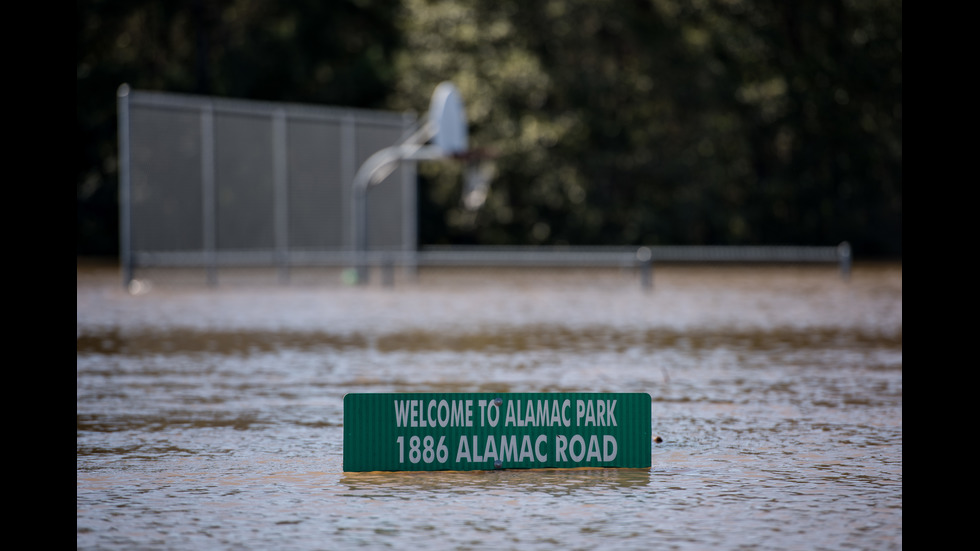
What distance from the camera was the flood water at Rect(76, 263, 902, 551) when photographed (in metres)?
7.27

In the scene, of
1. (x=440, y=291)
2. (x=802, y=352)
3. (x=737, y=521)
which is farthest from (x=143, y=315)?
(x=737, y=521)

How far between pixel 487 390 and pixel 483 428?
14.1ft

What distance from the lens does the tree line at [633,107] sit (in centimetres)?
4503

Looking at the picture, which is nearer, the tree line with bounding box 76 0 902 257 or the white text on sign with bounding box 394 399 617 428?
the white text on sign with bounding box 394 399 617 428

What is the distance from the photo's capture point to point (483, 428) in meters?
8.64

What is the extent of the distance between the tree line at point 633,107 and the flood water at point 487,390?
64.7 feet

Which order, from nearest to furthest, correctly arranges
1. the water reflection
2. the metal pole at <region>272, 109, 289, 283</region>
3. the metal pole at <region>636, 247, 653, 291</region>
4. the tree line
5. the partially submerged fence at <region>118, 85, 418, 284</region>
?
the water reflection → the partially submerged fence at <region>118, 85, 418, 284</region> → the metal pole at <region>636, 247, 653, 291</region> → the metal pole at <region>272, 109, 289, 283</region> → the tree line

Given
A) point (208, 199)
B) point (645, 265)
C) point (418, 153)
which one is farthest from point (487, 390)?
point (418, 153)

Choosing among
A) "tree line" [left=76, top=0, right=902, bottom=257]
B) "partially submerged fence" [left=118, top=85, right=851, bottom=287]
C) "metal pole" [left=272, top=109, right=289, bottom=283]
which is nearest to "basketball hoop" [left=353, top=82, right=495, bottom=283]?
"partially submerged fence" [left=118, top=85, right=851, bottom=287]

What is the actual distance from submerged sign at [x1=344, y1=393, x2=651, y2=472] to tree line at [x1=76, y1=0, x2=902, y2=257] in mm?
35720

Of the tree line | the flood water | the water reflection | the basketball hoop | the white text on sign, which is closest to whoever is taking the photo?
the flood water

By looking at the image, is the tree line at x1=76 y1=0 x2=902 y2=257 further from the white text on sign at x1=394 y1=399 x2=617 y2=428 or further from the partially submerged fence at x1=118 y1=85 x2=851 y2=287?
the white text on sign at x1=394 y1=399 x2=617 y2=428

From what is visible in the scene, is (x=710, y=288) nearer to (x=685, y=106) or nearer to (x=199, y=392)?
(x=685, y=106)

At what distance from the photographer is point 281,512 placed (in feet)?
25.1
